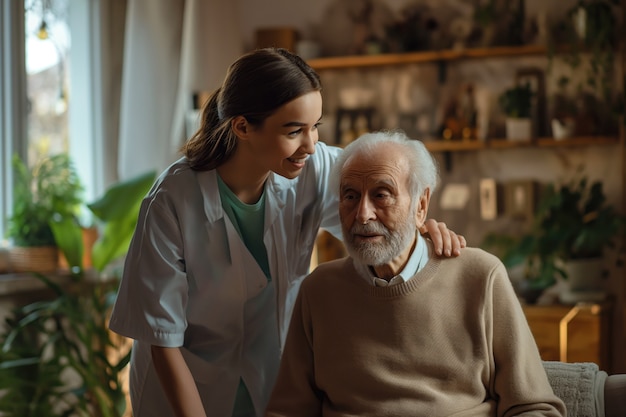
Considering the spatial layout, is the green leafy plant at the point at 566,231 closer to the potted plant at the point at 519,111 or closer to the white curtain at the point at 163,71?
the potted plant at the point at 519,111

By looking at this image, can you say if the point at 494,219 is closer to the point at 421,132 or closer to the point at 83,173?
the point at 421,132

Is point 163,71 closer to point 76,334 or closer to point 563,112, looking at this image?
point 76,334

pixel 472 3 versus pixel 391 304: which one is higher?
pixel 472 3

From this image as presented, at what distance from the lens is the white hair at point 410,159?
6.22 ft

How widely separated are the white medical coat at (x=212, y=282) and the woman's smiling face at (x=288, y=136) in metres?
0.17

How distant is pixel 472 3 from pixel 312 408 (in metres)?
3.21

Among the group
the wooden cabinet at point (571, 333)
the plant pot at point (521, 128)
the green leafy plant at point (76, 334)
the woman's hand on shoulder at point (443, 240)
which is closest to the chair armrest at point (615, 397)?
the woman's hand on shoulder at point (443, 240)

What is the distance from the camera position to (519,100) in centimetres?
438

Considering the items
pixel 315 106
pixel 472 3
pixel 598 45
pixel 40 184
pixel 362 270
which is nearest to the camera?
pixel 315 106

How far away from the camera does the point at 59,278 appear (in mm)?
3670

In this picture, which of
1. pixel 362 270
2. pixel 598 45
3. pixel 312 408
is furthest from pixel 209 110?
pixel 598 45

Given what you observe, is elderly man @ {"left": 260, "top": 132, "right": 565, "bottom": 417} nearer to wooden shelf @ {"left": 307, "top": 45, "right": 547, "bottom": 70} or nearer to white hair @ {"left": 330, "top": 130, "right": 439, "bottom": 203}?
white hair @ {"left": 330, "top": 130, "right": 439, "bottom": 203}

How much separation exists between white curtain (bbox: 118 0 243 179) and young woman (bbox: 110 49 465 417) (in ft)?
7.76

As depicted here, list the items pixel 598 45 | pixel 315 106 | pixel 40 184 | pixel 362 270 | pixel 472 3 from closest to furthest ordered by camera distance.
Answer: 1. pixel 315 106
2. pixel 362 270
3. pixel 40 184
4. pixel 598 45
5. pixel 472 3
